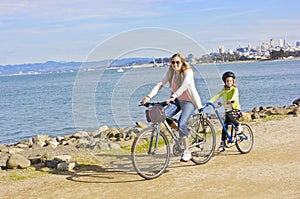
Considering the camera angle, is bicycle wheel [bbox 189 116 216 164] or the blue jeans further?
bicycle wheel [bbox 189 116 216 164]

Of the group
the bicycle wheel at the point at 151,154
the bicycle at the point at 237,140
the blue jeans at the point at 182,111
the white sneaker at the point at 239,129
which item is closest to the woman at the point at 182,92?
the blue jeans at the point at 182,111

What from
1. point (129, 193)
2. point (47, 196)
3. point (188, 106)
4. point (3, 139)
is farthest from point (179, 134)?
point (3, 139)

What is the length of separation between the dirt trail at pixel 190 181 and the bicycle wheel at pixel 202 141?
17 centimetres

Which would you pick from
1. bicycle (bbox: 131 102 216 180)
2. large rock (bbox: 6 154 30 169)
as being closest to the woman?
bicycle (bbox: 131 102 216 180)

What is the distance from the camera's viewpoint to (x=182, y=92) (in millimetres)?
8008

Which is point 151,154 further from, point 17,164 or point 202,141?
point 17,164

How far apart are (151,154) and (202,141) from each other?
4.57ft

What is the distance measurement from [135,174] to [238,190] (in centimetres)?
200

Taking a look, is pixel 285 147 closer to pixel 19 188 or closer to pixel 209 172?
pixel 209 172

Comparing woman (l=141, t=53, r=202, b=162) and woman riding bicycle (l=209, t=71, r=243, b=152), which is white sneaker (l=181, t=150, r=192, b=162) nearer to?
woman (l=141, t=53, r=202, b=162)

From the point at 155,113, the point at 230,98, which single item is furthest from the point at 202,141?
the point at 155,113

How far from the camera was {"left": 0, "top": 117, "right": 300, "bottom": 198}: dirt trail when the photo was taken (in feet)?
23.0

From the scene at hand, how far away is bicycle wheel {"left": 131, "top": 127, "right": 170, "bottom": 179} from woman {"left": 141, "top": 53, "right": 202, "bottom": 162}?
1.43 feet

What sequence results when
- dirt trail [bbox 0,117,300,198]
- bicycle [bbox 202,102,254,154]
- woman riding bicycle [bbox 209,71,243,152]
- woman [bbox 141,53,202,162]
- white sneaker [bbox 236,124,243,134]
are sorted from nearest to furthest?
1. dirt trail [bbox 0,117,300,198]
2. woman [bbox 141,53,202,162]
3. woman riding bicycle [bbox 209,71,243,152]
4. bicycle [bbox 202,102,254,154]
5. white sneaker [bbox 236,124,243,134]
